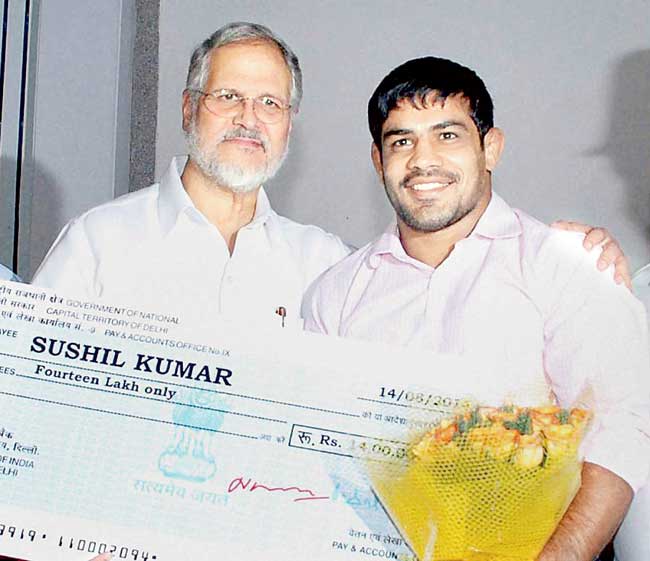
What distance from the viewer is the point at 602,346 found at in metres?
1.43

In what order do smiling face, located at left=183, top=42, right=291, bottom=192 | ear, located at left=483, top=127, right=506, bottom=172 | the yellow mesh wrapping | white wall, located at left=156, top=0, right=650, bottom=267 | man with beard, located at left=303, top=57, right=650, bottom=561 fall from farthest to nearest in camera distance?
white wall, located at left=156, top=0, right=650, bottom=267
smiling face, located at left=183, top=42, right=291, bottom=192
ear, located at left=483, top=127, right=506, bottom=172
man with beard, located at left=303, top=57, right=650, bottom=561
the yellow mesh wrapping

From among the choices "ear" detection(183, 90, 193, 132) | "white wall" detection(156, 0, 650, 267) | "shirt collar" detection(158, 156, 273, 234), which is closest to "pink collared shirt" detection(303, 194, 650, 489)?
"shirt collar" detection(158, 156, 273, 234)

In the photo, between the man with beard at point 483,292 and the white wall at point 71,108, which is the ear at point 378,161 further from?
the white wall at point 71,108

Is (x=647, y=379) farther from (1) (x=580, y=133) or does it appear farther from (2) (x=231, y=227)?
(1) (x=580, y=133)

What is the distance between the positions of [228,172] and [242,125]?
88 millimetres

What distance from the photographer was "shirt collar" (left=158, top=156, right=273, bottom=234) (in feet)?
5.80

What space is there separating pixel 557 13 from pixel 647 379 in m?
1.33

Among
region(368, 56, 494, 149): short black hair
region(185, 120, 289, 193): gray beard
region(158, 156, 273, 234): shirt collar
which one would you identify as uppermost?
region(368, 56, 494, 149): short black hair

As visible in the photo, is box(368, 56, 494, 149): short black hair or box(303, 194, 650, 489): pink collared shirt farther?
box(368, 56, 494, 149): short black hair

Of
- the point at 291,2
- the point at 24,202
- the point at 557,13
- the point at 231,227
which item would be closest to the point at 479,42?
the point at 557,13

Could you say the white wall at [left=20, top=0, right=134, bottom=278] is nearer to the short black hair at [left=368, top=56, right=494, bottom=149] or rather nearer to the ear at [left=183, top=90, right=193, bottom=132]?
the ear at [left=183, top=90, right=193, bottom=132]

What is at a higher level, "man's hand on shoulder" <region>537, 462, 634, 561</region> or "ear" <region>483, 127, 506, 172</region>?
"ear" <region>483, 127, 506, 172</region>

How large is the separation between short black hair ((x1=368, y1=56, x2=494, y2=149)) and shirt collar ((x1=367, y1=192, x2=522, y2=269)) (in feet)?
0.40
